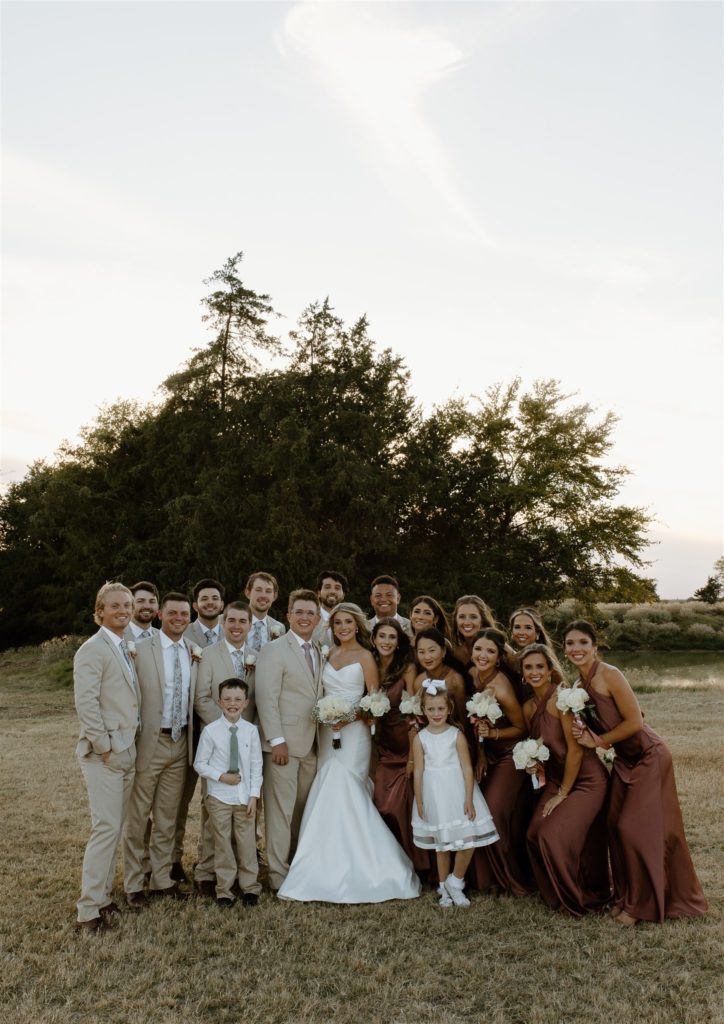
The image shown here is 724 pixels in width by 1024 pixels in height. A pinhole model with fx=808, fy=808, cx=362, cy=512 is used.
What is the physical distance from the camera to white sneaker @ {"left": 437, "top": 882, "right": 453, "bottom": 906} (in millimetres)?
6352

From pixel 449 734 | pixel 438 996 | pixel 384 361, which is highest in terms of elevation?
pixel 384 361

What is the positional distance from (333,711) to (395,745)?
771mm

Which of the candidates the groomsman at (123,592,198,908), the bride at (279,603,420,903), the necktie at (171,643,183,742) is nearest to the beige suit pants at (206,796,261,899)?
the bride at (279,603,420,903)

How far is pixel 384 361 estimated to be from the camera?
30.9 m

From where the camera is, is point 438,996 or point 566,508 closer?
point 438,996

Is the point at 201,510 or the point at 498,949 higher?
the point at 201,510

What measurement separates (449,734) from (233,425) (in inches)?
939

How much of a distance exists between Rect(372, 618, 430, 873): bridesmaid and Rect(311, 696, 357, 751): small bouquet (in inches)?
16.9

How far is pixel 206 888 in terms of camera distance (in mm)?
6730

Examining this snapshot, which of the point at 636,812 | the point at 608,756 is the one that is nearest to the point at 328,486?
the point at 608,756

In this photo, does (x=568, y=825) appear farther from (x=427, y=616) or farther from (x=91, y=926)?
(x=91, y=926)

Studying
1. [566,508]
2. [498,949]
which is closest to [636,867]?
[498,949]

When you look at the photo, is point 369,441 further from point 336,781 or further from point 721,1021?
point 721,1021

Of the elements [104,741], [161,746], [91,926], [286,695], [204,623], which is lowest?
[91,926]
